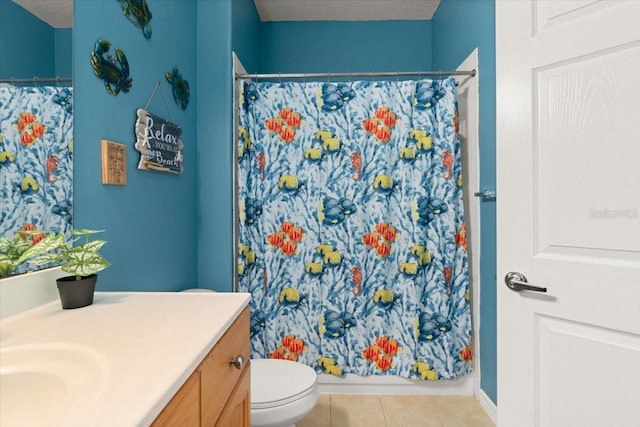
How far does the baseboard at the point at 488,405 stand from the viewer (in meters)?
1.89

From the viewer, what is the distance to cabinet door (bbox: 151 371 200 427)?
534 mm

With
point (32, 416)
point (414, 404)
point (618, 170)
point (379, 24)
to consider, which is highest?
point (379, 24)

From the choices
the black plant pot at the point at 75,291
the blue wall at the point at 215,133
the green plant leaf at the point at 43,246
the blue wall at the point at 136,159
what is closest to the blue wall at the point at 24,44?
the blue wall at the point at 136,159

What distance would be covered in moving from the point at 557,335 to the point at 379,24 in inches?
109

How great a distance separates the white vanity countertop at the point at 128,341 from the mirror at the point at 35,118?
211 millimetres

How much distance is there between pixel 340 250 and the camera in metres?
2.12

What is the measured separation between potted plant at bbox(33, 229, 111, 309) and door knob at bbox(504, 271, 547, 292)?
3.88 feet

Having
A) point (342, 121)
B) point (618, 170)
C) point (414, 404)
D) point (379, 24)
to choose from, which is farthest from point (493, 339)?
point (379, 24)

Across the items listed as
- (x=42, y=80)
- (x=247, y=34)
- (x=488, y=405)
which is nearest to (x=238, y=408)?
(x=42, y=80)

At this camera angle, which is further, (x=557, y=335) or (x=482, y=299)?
(x=482, y=299)

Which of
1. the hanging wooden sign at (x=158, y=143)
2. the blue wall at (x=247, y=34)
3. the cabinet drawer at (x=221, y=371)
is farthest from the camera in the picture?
the blue wall at (x=247, y=34)

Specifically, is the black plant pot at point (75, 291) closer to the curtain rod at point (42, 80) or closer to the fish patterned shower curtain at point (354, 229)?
the curtain rod at point (42, 80)

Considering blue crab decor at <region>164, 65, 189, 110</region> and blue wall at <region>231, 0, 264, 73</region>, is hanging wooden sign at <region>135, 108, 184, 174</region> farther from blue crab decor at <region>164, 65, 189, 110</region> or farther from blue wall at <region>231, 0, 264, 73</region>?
blue wall at <region>231, 0, 264, 73</region>

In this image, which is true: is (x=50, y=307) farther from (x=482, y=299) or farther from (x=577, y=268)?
(x=482, y=299)
